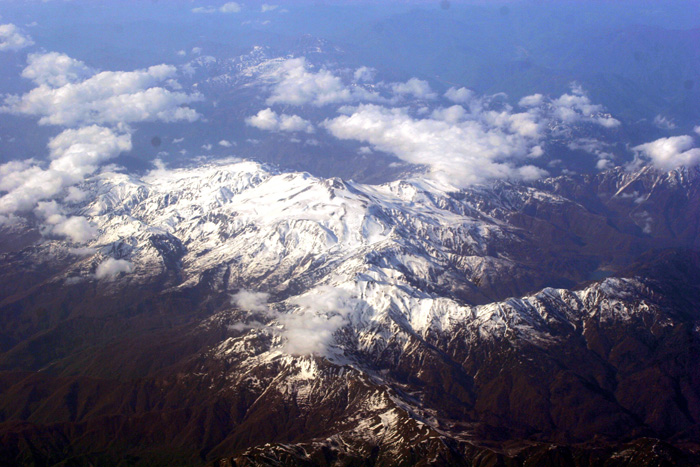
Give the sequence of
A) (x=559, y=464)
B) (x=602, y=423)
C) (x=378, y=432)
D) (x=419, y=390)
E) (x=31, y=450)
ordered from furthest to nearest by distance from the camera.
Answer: (x=419, y=390) < (x=602, y=423) < (x=31, y=450) < (x=378, y=432) < (x=559, y=464)

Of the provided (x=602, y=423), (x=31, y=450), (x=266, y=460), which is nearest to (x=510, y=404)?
(x=602, y=423)

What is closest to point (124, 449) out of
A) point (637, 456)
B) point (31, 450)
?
point (31, 450)

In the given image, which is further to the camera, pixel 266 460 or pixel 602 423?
pixel 602 423

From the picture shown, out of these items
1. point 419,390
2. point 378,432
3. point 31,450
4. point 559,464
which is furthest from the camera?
point 419,390

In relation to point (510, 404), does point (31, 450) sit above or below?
above

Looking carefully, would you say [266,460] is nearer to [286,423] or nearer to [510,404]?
[286,423]

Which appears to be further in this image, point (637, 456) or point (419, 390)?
point (419, 390)

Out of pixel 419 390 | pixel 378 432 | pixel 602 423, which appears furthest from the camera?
pixel 419 390

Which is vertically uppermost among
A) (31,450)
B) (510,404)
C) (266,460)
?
(266,460)

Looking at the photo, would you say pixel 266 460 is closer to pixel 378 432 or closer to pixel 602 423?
pixel 378 432
